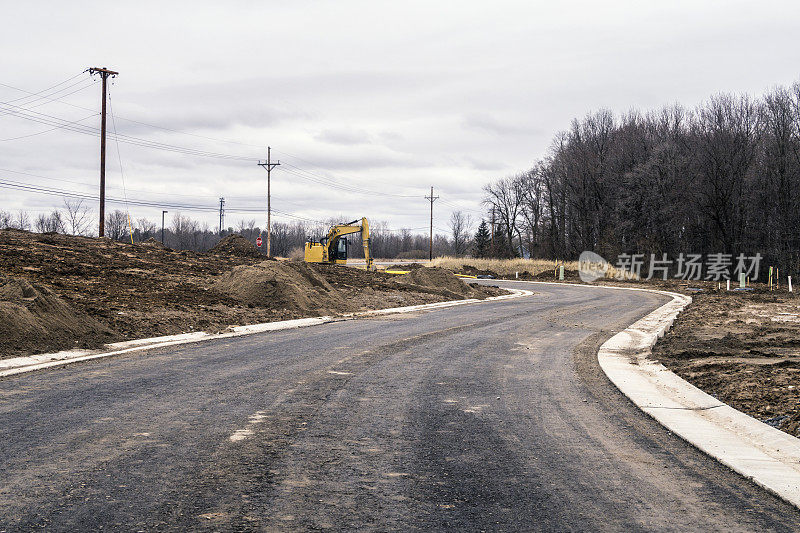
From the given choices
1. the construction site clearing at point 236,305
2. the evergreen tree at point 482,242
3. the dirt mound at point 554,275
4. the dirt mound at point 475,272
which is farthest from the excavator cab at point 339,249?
the evergreen tree at point 482,242

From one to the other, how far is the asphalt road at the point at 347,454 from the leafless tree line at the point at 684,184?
50381mm

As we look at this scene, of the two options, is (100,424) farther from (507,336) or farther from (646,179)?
(646,179)

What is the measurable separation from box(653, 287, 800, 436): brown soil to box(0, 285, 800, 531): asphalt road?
153 cm

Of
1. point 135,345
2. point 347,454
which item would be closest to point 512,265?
point 135,345

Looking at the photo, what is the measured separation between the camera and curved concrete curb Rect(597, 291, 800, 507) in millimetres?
5059

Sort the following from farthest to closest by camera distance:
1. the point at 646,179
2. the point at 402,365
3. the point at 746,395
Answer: the point at 646,179 < the point at 402,365 < the point at 746,395

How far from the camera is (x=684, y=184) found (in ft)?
185

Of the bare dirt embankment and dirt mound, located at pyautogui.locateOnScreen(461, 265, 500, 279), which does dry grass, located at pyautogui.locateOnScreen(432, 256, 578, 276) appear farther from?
the bare dirt embankment

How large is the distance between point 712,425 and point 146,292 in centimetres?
1679

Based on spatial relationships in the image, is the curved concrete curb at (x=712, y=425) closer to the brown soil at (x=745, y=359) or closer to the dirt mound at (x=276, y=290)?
the brown soil at (x=745, y=359)

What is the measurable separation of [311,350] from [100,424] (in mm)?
5938

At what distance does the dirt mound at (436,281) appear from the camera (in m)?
33.1

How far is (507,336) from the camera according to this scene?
15.1 m

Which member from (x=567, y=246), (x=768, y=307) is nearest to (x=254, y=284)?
(x=768, y=307)
